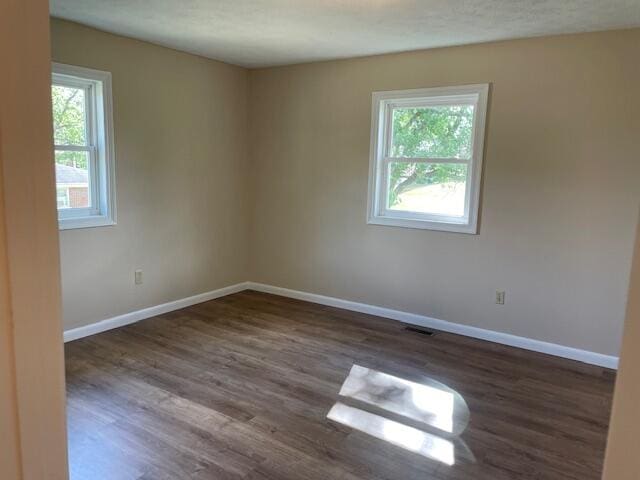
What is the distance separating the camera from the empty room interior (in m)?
2.56

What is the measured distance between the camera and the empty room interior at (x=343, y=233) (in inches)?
101

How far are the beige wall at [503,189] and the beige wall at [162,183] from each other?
0.54 meters

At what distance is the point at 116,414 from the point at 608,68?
12.8 feet

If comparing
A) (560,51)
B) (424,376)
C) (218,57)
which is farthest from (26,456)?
(218,57)

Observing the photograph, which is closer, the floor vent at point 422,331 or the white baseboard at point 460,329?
the white baseboard at point 460,329

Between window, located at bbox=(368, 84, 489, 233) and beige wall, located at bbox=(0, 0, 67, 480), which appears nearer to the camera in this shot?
beige wall, located at bbox=(0, 0, 67, 480)

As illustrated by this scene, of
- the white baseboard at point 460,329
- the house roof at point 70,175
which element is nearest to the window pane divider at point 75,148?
the house roof at point 70,175

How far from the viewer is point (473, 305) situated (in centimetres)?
402

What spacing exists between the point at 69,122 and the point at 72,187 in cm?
50

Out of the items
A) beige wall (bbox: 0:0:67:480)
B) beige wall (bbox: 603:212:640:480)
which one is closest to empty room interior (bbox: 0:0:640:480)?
beige wall (bbox: 0:0:67:480)

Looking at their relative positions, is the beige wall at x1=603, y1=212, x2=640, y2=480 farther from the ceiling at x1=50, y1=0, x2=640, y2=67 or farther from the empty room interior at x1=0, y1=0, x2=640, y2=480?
the ceiling at x1=50, y1=0, x2=640, y2=67

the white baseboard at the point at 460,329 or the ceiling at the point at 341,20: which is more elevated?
the ceiling at the point at 341,20

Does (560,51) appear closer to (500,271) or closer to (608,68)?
(608,68)

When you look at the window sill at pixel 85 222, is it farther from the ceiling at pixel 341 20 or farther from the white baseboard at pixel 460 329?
the white baseboard at pixel 460 329
